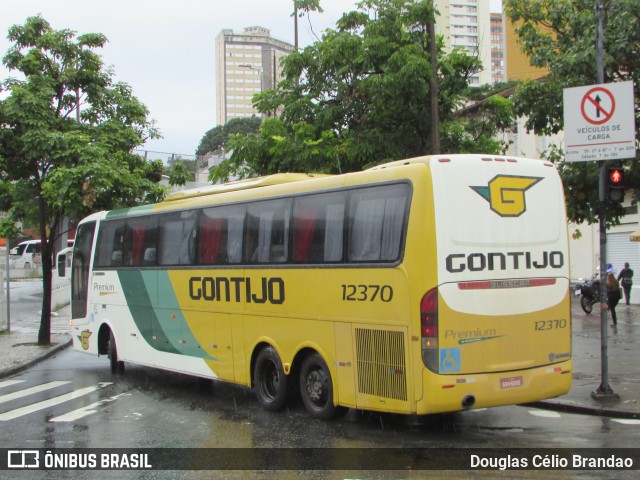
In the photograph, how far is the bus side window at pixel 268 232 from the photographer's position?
10070mm

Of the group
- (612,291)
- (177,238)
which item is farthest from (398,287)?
(612,291)

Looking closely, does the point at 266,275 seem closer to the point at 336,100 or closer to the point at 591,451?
the point at 591,451

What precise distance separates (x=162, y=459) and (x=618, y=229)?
26671mm

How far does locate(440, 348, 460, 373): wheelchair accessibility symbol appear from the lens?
774 cm

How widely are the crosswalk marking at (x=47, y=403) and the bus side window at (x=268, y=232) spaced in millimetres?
4054

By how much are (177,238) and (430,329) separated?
6.08m

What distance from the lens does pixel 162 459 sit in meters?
7.57

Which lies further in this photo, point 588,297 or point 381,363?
point 588,297

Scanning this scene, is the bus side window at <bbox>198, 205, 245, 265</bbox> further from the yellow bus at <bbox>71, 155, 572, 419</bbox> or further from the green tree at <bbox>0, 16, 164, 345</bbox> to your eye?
the green tree at <bbox>0, 16, 164, 345</bbox>

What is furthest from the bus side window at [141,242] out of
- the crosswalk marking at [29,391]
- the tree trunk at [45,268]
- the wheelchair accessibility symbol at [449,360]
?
the wheelchair accessibility symbol at [449,360]

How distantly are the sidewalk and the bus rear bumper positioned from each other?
1687 millimetres

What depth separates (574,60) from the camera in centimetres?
1246

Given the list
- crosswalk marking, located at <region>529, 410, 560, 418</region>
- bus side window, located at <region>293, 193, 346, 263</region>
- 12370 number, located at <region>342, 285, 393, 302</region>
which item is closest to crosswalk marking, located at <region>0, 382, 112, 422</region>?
bus side window, located at <region>293, 193, 346, 263</region>

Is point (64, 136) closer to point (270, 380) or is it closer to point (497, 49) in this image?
point (270, 380)
